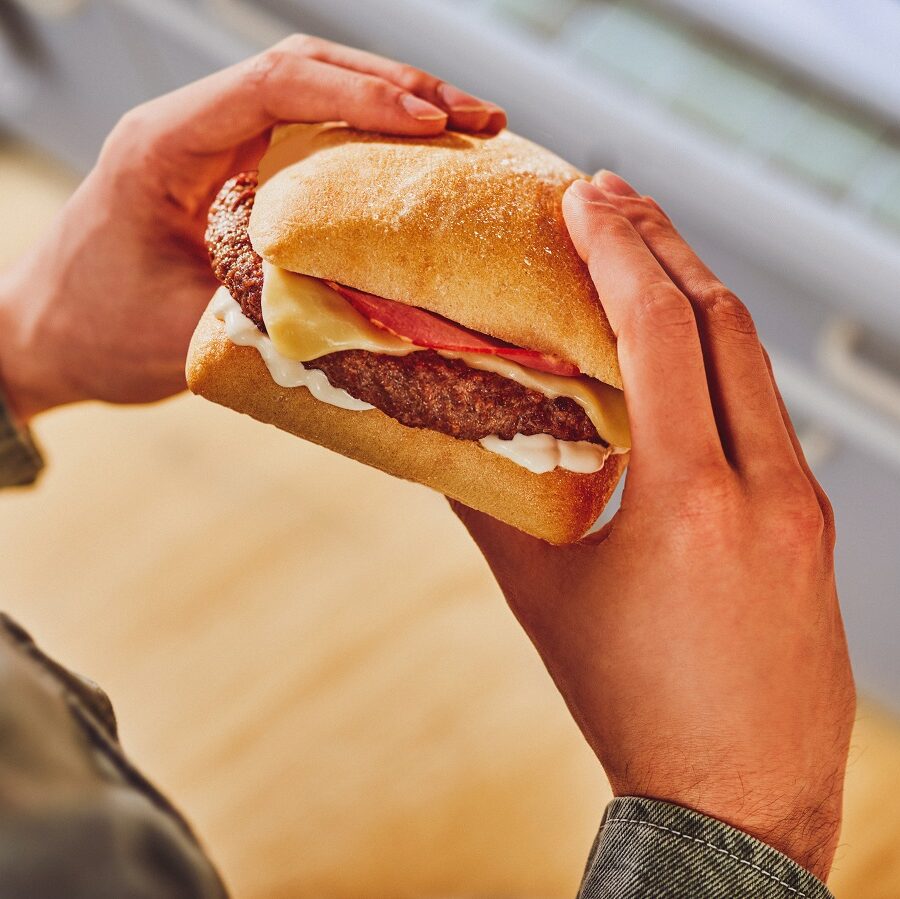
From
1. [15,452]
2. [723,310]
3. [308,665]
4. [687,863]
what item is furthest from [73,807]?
[308,665]

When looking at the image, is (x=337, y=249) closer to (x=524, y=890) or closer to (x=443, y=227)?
(x=443, y=227)

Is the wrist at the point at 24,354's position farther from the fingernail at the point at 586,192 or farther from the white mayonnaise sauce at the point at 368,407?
the fingernail at the point at 586,192

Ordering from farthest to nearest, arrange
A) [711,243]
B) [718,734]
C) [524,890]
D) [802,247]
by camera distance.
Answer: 1. [524,890]
2. [711,243]
3. [802,247]
4. [718,734]

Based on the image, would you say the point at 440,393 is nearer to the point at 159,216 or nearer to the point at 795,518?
the point at 795,518

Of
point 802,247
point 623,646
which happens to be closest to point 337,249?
point 623,646

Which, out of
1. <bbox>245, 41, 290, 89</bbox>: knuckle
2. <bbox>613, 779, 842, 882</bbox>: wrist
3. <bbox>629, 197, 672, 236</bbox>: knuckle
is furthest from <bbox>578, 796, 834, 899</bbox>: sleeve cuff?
<bbox>245, 41, 290, 89</bbox>: knuckle

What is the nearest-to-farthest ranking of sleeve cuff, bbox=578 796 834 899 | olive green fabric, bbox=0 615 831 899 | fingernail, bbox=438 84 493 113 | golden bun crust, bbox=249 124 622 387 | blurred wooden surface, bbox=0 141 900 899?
olive green fabric, bbox=0 615 831 899, sleeve cuff, bbox=578 796 834 899, golden bun crust, bbox=249 124 622 387, fingernail, bbox=438 84 493 113, blurred wooden surface, bbox=0 141 900 899

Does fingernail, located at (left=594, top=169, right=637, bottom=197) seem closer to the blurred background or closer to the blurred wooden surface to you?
the blurred background
